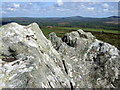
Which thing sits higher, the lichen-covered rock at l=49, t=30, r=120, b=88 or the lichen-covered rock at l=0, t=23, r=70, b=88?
the lichen-covered rock at l=0, t=23, r=70, b=88

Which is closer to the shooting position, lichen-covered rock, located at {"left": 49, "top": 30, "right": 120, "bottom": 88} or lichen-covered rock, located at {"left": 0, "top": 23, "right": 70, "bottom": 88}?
lichen-covered rock, located at {"left": 0, "top": 23, "right": 70, "bottom": 88}

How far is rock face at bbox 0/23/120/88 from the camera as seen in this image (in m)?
9.33

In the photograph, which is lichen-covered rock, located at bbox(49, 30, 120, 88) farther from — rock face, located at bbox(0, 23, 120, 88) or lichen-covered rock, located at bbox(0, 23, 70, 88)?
lichen-covered rock, located at bbox(0, 23, 70, 88)

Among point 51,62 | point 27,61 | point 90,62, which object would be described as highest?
point 27,61

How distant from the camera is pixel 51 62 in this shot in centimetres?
1217

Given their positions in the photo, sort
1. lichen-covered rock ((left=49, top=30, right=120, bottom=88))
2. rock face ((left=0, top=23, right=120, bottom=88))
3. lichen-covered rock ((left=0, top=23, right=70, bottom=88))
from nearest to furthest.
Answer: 1. lichen-covered rock ((left=0, top=23, right=70, bottom=88))
2. rock face ((left=0, top=23, right=120, bottom=88))
3. lichen-covered rock ((left=49, top=30, right=120, bottom=88))

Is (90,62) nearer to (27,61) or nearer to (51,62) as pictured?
(51,62)

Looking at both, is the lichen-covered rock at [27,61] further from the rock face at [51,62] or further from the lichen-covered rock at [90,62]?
the lichen-covered rock at [90,62]

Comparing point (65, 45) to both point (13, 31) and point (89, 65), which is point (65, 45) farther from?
point (13, 31)

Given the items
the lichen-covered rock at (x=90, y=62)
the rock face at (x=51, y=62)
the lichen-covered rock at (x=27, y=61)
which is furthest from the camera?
the lichen-covered rock at (x=90, y=62)

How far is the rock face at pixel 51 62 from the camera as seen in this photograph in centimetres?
933

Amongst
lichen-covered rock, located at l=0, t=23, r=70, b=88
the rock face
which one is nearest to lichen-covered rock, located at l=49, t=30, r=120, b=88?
the rock face

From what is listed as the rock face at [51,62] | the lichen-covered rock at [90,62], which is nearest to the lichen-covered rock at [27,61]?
the rock face at [51,62]

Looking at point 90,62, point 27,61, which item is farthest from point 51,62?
point 90,62
